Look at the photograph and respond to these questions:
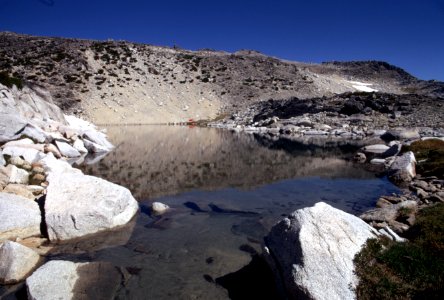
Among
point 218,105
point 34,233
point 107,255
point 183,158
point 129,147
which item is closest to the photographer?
point 107,255

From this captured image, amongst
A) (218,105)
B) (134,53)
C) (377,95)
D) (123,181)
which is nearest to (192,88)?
(218,105)

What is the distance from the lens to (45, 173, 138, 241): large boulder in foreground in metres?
10.5

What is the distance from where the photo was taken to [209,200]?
15430 mm

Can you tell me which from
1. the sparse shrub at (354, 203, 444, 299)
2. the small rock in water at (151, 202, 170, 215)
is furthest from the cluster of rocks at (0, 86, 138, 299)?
the sparse shrub at (354, 203, 444, 299)

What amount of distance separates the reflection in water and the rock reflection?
0.06 metres

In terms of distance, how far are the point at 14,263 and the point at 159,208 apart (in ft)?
19.7

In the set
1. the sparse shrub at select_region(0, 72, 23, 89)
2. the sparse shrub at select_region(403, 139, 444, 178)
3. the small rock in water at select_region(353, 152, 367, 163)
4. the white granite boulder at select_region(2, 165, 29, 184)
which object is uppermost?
the sparse shrub at select_region(0, 72, 23, 89)

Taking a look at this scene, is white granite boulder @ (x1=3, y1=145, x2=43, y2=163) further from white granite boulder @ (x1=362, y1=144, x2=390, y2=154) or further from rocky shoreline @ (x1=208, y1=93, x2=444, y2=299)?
white granite boulder @ (x1=362, y1=144, x2=390, y2=154)

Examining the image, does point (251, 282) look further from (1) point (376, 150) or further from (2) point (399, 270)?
(1) point (376, 150)

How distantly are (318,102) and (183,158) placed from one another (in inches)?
1789

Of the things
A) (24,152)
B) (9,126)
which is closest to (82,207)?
(24,152)

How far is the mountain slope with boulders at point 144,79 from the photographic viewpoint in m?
67.6

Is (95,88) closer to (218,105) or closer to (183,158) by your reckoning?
(218,105)

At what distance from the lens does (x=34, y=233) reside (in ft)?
34.6
